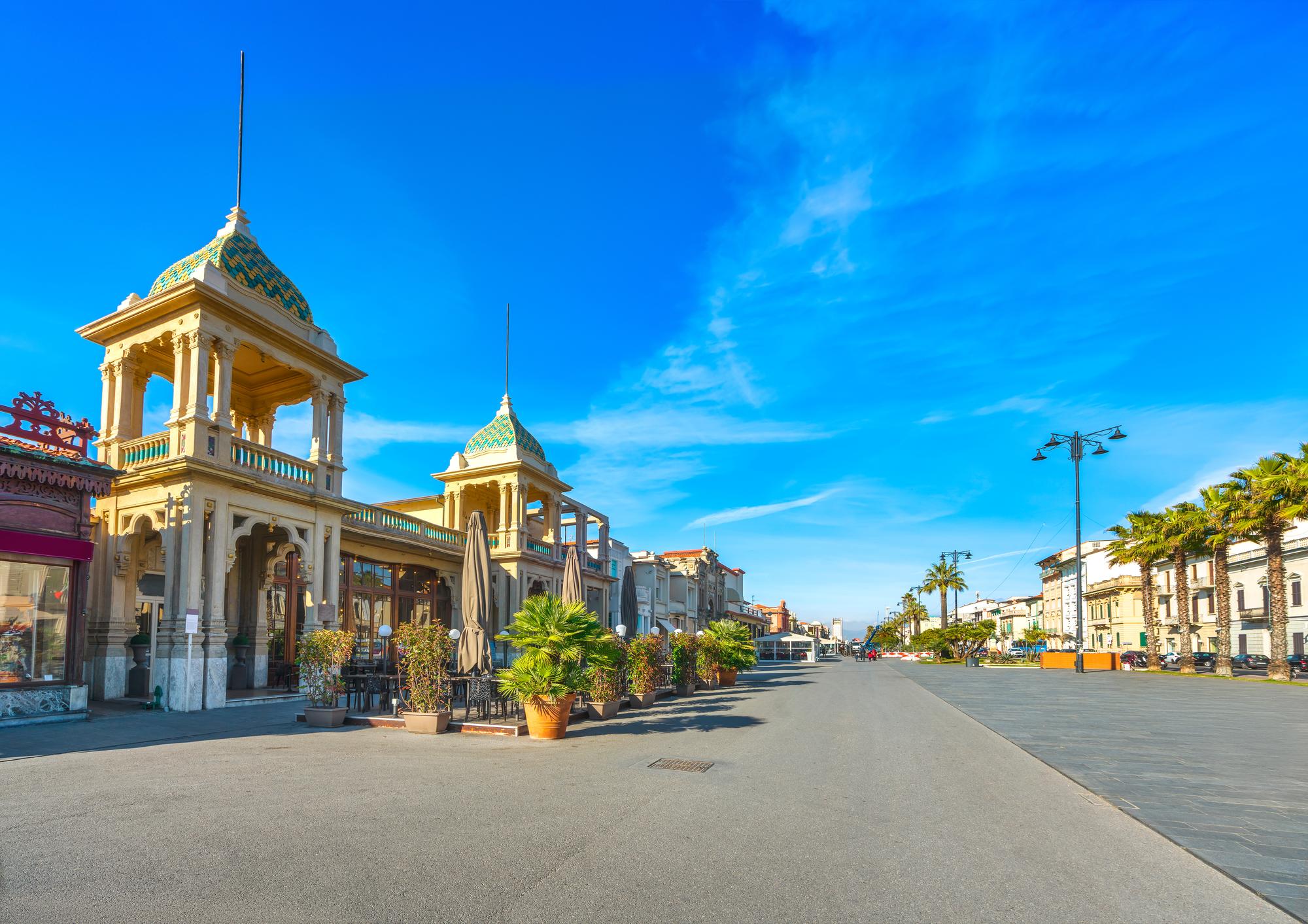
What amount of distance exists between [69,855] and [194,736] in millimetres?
7398

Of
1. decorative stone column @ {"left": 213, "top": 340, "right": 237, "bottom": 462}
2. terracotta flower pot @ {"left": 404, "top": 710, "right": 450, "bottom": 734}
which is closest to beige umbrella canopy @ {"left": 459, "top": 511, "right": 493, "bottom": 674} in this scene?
terracotta flower pot @ {"left": 404, "top": 710, "right": 450, "bottom": 734}

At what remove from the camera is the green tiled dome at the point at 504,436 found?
3216 cm

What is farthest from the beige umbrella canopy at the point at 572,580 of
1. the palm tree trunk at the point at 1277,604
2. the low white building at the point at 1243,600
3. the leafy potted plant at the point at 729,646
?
the low white building at the point at 1243,600

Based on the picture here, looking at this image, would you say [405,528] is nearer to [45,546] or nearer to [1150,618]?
[45,546]

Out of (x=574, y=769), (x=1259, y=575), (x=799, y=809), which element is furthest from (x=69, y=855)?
(x=1259, y=575)

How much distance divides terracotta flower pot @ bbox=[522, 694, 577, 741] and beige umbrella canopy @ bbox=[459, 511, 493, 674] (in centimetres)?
272

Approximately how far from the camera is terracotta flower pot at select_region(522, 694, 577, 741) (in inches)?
495

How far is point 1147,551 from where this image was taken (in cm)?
4266

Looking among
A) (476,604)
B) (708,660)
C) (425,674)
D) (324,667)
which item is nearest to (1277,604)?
(708,660)

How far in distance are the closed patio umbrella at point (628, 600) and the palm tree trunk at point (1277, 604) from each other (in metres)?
27.6

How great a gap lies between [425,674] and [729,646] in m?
14.6

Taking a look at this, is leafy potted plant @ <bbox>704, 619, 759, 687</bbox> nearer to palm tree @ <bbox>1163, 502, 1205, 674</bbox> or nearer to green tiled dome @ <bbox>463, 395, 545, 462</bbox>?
green tiled dome @ <bbox>463, 395, 545, 462</bbox>

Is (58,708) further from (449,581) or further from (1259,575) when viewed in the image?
(1259,575)

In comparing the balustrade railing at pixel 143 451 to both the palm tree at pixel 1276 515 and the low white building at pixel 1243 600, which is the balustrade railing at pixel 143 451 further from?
the low white building at pixel 1243 600
